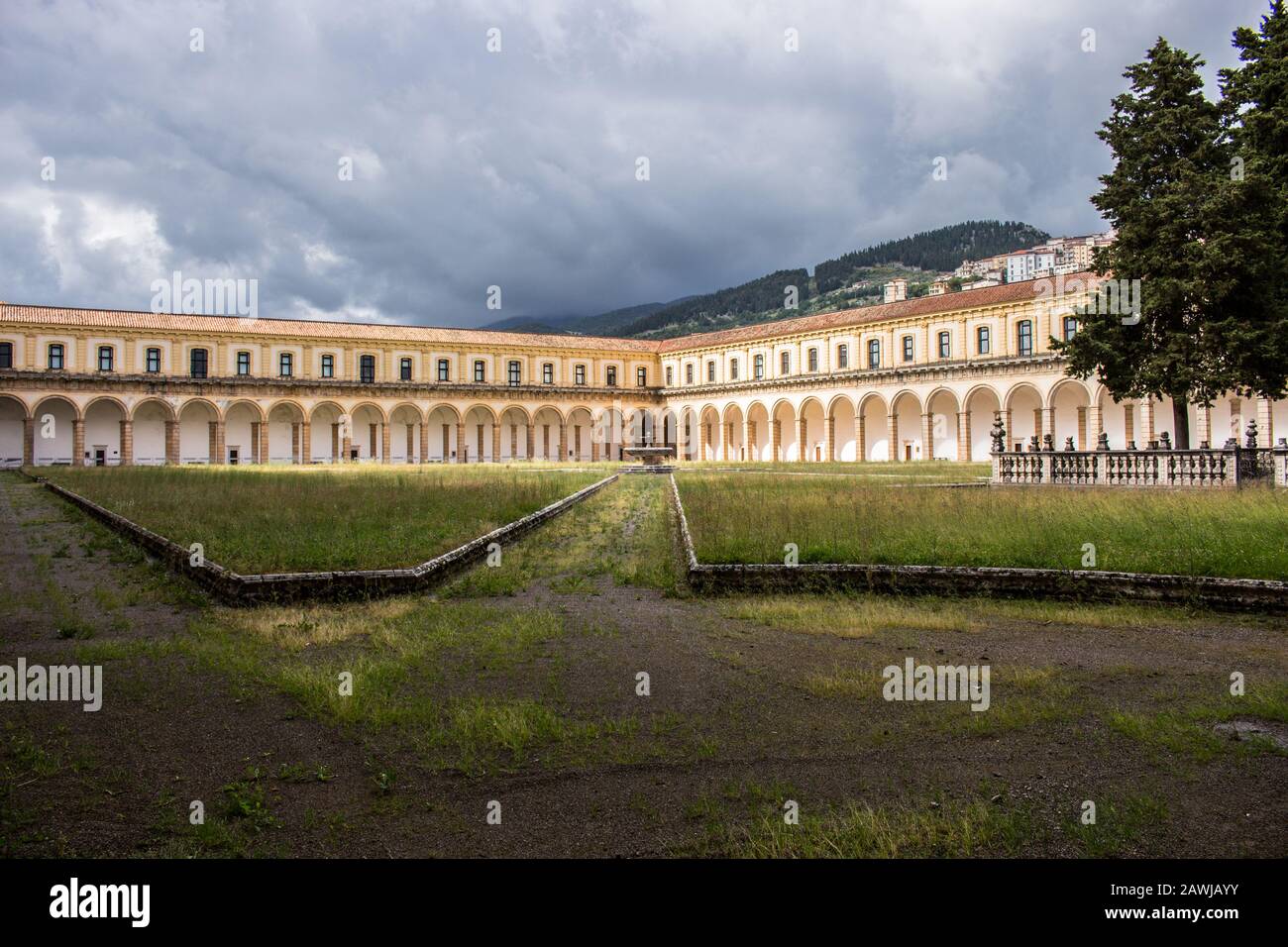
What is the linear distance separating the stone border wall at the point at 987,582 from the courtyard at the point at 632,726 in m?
0.22

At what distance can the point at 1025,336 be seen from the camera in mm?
46250

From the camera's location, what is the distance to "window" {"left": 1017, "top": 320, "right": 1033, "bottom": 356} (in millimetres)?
46000

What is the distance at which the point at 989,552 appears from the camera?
9711mm

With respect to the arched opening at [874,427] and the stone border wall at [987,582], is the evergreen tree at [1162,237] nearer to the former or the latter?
the stone border wall at [987,582]

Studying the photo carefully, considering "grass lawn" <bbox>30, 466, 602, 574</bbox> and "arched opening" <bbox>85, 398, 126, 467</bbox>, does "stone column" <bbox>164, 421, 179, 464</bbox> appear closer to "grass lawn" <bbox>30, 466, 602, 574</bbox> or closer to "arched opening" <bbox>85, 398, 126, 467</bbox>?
"arched opening" <bbox>85, 398, 126, 467</bbox>

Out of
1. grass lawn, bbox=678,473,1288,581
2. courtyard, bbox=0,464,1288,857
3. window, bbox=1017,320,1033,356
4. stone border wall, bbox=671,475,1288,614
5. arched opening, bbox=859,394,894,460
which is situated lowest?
courtyard, bbox=0,464,1288,857

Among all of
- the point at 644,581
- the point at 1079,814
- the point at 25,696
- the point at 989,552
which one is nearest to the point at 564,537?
the point at 644,581

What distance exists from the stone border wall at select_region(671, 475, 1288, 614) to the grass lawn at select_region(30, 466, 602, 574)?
3894mm

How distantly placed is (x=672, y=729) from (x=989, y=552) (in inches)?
260

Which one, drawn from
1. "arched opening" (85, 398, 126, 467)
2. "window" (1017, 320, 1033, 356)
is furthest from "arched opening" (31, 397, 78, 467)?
"window" (1017, 320, 1033, 356)

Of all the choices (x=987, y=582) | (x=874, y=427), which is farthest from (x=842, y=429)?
(x=987, y=582)

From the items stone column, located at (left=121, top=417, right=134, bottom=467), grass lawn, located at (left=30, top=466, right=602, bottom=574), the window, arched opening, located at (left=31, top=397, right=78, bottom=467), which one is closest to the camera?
grass lawn, located at (left=30, top=466, right=602, bottom=574)

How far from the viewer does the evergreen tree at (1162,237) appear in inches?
838
